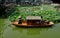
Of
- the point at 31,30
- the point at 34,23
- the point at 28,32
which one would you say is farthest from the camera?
the point at 34,23

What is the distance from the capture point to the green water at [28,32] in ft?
61.3

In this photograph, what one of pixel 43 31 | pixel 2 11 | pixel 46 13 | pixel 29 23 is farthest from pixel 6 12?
pixel 43 31

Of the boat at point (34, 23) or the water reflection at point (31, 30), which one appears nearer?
the water reflection at point (31, 30)

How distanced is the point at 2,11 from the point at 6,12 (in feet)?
2.70

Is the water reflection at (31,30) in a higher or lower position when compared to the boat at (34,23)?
lower

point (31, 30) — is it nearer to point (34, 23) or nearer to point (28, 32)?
point (28, 32)

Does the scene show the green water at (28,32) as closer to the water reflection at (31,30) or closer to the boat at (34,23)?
the water reflection at (31,30)

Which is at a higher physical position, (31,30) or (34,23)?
(34,23)

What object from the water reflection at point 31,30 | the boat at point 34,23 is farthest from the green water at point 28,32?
the boat at point 34,23

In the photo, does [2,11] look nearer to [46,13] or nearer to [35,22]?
[46,13]

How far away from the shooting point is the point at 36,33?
1980cm

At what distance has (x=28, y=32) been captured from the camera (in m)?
20.1

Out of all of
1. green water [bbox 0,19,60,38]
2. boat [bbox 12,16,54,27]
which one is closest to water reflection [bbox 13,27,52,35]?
green water [bbox 0,19,60,38]

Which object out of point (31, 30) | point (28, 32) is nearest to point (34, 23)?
point (31, 30)
